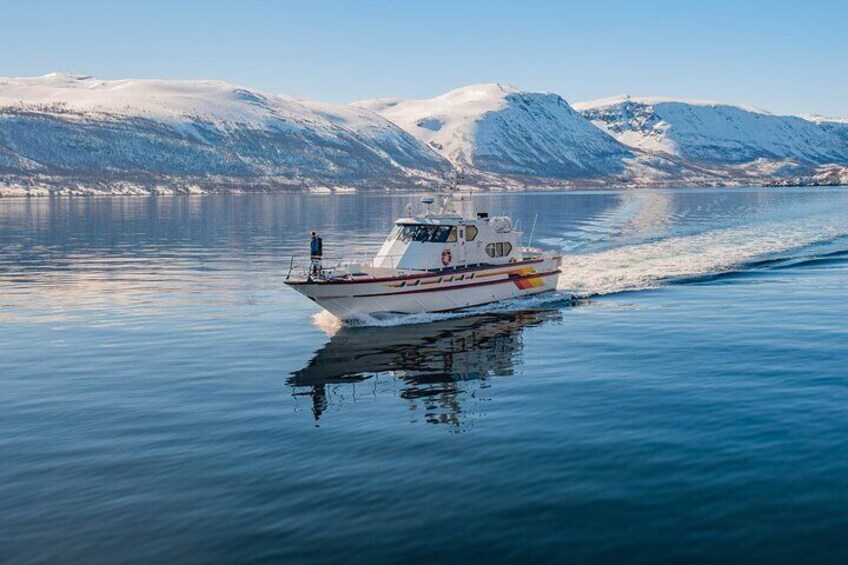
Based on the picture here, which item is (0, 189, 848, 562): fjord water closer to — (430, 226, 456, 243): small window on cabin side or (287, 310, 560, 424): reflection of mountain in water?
(287, 310, 560, 424): reflection of mountain in water

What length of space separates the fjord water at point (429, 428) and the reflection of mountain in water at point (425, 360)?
0.52ft

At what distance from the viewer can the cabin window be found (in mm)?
44719

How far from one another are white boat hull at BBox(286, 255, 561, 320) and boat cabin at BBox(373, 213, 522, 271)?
93cm

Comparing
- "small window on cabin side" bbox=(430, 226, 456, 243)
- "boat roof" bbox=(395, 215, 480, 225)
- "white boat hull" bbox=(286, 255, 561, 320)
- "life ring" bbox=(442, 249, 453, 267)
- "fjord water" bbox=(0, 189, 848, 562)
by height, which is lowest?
"fjord water" bbox=(0, 189, 848, 562)

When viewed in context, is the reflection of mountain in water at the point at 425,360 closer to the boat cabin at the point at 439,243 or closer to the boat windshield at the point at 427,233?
the boat cabin at the point at 439,243

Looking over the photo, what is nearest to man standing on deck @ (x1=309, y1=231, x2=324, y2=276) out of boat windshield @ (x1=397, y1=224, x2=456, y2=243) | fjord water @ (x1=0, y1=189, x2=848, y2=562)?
fjord water @ (x1=0, y1=189, x2=848, y2=562)

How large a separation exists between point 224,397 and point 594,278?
31842 mm

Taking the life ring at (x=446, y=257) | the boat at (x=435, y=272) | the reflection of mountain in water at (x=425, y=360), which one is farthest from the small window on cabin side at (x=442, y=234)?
the reflection of mountain in water at (x=425, y=360)

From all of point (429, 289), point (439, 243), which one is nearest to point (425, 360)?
point (429, 289)

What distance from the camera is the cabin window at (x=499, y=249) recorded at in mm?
44719

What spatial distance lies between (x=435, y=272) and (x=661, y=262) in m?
24.1

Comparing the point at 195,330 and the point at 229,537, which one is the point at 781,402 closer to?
the point at 229,537

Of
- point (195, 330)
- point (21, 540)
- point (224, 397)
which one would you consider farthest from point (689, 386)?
point (195, 330)

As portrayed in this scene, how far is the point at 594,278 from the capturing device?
52.7 metres
